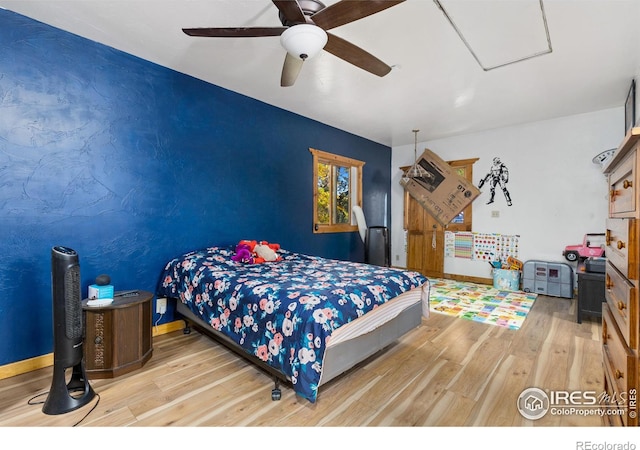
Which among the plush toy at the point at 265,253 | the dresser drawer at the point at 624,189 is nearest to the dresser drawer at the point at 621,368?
the dresser drawer at the point at 624,189

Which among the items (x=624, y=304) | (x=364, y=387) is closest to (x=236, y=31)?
(x=624, y=304)

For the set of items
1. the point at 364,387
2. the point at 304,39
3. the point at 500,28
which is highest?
the point at 500,28

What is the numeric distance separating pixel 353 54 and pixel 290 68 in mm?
458

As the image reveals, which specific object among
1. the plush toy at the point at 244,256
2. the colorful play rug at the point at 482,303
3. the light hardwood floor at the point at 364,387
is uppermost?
the plush toy at the point at 244,256

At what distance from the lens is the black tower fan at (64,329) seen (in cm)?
173

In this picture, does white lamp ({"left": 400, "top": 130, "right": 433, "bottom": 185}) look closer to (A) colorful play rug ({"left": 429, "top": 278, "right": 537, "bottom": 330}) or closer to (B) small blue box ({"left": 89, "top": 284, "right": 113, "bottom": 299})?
(A) colorful play rug ({"left": 429, "top": 278, "right": 537, "bottom": 330})

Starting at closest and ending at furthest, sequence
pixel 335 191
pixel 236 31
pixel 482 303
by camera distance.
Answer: pixel 236 31
pixel 482 303
pixel 335 191

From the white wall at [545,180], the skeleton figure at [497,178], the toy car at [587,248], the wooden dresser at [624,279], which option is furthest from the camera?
the skeleton figure at [497,178]

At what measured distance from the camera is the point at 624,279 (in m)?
1.04

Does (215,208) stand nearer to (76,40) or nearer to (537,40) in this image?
(76,40)

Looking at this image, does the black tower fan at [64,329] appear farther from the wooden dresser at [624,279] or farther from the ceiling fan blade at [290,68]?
the wooden dresser at [624,279]

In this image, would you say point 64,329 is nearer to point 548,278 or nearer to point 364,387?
point 364,387

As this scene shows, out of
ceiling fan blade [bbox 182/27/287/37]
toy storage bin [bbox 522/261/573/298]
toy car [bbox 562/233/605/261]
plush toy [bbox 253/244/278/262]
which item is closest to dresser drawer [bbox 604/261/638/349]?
ceiling fan blade [bbox 182/27/287/37]

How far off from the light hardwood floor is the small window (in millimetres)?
2460
